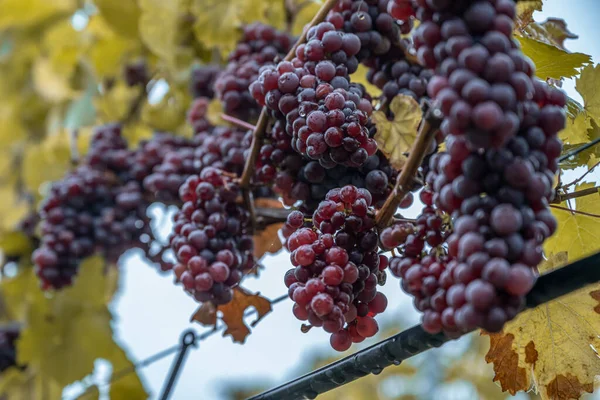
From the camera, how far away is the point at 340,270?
1.60 ft

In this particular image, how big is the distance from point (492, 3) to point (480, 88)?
0.24ft

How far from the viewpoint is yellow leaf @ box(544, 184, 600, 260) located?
73cm

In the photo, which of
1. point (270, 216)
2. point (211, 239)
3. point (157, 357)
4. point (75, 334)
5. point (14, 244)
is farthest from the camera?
point (14, 244)

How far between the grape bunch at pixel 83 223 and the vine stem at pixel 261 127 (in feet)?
1.26

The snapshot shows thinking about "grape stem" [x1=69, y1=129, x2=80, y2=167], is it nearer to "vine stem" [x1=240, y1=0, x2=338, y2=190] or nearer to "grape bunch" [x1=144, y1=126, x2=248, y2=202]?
"grape bunch" [x1=144, y1=126, x2=248, y2=202]

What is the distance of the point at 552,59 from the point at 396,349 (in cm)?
38

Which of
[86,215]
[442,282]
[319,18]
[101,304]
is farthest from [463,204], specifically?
[101,304]

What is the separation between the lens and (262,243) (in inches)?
37.0

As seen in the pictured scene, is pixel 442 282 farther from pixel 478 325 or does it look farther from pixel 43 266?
pixel 43 266

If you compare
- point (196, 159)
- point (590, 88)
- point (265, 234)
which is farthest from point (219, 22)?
point (590, 88)

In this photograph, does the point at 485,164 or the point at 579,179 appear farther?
the point at 579,179

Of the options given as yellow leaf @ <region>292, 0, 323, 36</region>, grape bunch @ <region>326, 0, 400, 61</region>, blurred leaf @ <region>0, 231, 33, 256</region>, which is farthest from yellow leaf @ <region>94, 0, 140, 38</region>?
grape bunch @ <region>326, 0, 400, 61</region>

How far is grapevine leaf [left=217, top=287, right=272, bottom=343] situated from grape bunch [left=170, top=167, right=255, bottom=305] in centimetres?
3

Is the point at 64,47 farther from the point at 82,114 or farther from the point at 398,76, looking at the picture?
the point at 398,76
